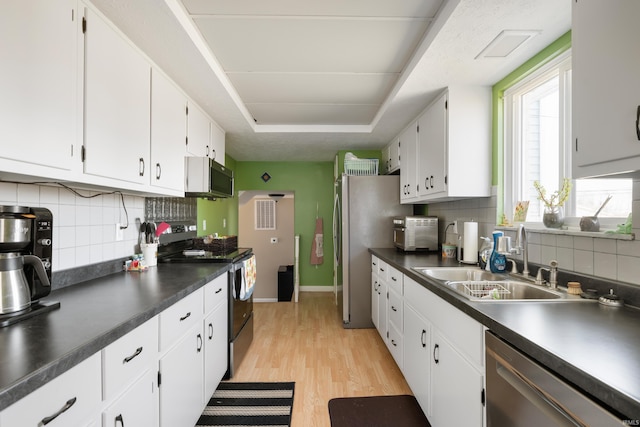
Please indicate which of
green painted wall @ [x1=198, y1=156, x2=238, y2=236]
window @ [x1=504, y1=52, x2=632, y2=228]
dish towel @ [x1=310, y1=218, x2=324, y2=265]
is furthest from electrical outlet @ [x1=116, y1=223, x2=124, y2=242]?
dish towel @ [x1=310, y1=218, x2=324, y2=265]

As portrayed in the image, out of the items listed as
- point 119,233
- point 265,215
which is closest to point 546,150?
point 119,233

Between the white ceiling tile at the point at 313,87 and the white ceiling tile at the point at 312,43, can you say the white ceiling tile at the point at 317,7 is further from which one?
the white ceiling tile at the point at 313,87

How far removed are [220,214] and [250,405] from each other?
8.83 feet

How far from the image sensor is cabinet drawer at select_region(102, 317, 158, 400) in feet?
3.34

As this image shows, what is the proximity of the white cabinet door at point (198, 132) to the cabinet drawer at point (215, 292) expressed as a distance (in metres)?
1.04

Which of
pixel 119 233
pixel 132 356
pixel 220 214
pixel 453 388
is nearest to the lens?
pixel 132 356

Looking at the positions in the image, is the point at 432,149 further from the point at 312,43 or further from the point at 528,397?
the point at 528,397

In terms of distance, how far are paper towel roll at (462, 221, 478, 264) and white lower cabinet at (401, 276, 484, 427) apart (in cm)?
56

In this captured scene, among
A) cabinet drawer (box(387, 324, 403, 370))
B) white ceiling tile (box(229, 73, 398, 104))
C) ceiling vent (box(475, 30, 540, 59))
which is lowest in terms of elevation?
cabinet drawer (box(387, 324, 403, 370))

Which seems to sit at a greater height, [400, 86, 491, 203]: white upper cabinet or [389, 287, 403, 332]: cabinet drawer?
[400, 86, 491, 203]: white upper cabinet

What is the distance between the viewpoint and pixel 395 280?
8.45ft

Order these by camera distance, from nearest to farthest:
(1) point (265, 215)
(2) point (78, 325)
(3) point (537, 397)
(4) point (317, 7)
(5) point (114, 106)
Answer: (3) point (537, 397) → (2) point (78, 325) → (5) point (114, 106) → (4) point (317, 7) → (1) point (265, 215)

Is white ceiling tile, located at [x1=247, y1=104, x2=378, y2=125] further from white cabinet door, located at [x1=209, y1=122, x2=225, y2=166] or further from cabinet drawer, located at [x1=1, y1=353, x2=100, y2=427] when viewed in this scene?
cabinet drawer, located at [x1=1, y1=353, x2=100, y2=427]

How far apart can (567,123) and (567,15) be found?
530 millimetres
